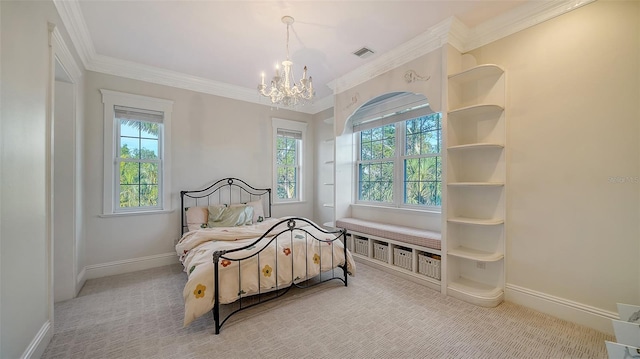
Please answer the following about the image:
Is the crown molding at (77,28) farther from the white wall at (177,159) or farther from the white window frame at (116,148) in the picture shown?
the white window frame at (116,148)

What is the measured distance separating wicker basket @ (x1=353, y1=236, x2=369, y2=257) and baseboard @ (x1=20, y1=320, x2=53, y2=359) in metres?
3.43

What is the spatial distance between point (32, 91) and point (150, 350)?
2055 mm

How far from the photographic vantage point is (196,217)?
149 inches

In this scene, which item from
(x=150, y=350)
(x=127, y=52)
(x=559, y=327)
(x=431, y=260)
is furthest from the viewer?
(x=127, y=52)

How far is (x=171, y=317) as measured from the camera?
238 centimetres

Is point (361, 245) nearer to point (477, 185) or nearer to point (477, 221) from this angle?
point (477, 221)

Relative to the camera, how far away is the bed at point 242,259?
2188 millimetres

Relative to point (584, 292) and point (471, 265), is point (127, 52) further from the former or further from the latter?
point (584, 292)

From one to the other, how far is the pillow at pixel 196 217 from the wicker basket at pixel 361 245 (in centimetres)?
235

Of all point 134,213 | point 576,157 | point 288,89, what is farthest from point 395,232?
point 134,213

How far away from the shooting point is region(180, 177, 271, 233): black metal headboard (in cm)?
403

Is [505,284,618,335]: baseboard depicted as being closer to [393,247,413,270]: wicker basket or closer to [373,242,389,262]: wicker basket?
[393,247,413,270]: wicker basket

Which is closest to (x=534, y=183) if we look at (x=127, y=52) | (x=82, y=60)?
(x=127, y=52)

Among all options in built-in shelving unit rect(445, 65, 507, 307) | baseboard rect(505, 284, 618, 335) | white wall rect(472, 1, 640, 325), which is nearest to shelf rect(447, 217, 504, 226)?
built-in shelving unit rect(445, 65, 507, 307)
